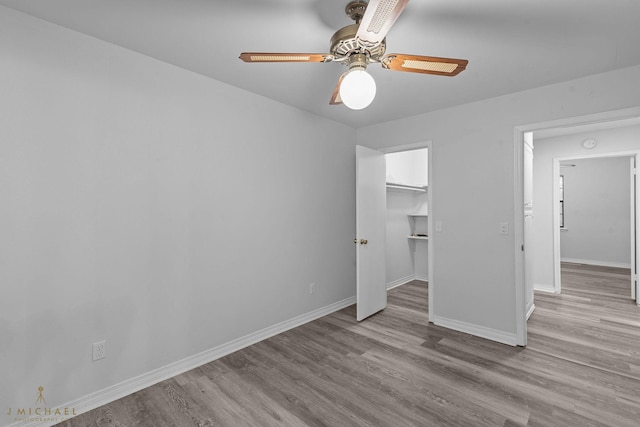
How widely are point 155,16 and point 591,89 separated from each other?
344 centimetres

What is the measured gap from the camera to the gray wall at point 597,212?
6523 millimetres

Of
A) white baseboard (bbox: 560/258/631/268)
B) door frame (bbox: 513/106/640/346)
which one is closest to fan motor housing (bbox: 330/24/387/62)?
door frame (bbox: 513/106/640/346)

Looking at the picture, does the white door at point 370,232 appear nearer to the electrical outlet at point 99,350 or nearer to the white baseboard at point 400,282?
the white baseboard at point 400,282

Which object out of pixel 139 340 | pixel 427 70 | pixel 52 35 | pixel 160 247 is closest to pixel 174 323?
pixel 139 340

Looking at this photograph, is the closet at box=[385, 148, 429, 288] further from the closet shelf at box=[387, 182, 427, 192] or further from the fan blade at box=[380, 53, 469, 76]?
the fan blade at box=[380, 53, 469, 76]

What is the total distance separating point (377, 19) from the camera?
125 centimetres

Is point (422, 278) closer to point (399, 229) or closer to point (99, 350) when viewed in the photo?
point (399, 229)

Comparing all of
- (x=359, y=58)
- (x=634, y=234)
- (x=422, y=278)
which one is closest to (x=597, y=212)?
(x=634, y=234)

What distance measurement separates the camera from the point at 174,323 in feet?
7.86

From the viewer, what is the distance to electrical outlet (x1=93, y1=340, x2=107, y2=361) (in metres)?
2.00

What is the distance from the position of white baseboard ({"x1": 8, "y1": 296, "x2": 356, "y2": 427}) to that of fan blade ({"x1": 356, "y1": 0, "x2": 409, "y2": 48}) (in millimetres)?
2657

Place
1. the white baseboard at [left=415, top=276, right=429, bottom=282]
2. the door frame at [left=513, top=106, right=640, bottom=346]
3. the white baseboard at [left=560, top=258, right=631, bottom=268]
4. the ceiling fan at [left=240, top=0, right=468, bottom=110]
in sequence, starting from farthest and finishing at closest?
the white baseboard at [left=560, top=258, right=631, bottom=268] → the white baseboard at [left=415, top=276, right=429, bottom=282] → the door frame at [left=513, top=106, right=640, bottom=346] → the ceiling fan at [left=240, top=0, right=468, bottom=110]

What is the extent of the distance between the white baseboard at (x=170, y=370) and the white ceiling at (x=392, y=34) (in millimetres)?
2406

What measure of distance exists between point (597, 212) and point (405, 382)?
7.45 metres
